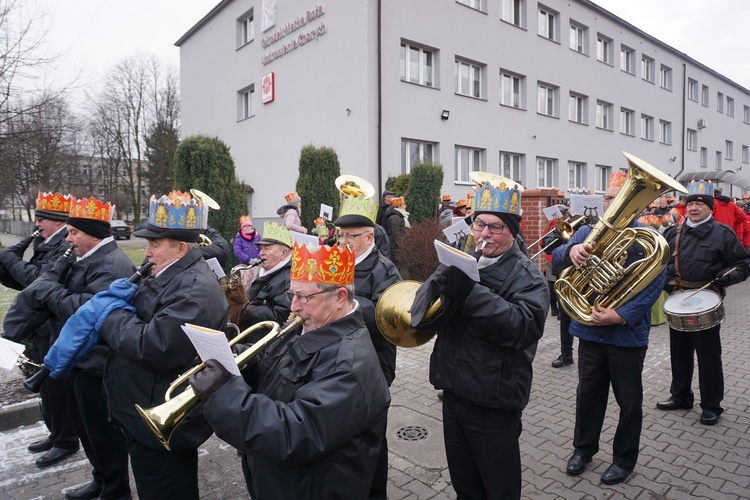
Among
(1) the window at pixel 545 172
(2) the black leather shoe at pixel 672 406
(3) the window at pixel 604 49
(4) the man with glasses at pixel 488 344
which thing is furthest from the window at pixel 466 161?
(4) the man with glasses at pixel 488 344

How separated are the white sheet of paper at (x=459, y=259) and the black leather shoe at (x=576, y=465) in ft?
7.85

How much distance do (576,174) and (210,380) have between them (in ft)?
80.6

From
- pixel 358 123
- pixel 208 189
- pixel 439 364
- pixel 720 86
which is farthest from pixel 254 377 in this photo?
pixel 720 86

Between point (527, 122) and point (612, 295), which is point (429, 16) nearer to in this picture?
point (527, 122)

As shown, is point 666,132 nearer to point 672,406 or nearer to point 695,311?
point 672,406

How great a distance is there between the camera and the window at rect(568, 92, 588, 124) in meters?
23.2

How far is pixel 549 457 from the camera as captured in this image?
13.4 feet

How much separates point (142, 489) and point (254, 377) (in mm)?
1186

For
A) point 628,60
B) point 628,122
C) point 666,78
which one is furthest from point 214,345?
point 666,78

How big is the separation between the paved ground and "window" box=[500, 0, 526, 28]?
18.0 m

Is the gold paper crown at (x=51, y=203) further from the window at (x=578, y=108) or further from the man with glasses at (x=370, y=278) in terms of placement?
the window at (x=578, y=108)

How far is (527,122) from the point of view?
20469 millimetres

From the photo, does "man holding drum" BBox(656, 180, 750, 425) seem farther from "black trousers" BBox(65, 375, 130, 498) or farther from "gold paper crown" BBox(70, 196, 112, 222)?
"gold paper crown" BBox(70, 196, 112, 222)

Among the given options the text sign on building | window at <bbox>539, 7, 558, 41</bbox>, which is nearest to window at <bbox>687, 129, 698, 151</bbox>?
window at <bbox>539, 7, 558, 41</bbox>
